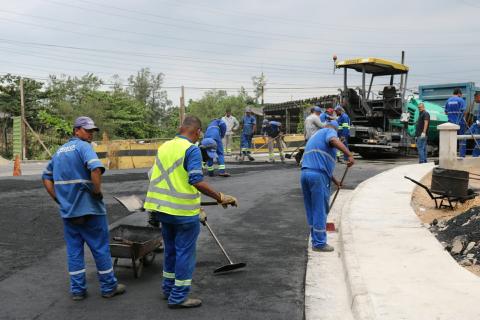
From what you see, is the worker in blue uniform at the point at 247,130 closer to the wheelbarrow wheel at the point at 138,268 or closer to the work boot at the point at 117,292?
the wheelbarrow wheel at the point at 138,268

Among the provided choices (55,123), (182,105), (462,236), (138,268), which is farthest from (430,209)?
(55,123)

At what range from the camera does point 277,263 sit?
570cm

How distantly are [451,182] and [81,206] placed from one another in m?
6.09

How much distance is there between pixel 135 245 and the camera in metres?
4.84

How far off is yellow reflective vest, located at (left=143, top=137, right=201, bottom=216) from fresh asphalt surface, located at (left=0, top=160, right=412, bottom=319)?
83 cm

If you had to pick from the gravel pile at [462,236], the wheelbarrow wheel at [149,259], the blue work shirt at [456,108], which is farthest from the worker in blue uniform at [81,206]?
the blue work shirt at [456,108]

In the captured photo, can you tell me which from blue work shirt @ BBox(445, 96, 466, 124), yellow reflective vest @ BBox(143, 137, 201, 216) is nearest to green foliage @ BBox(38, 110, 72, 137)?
blue work shirt @ BBox(445, 96, 466, 124)

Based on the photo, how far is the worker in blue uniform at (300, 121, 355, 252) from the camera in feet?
20.1

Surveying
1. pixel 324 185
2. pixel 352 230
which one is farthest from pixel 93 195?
pixel 352 230

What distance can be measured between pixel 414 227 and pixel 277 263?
7.77ft

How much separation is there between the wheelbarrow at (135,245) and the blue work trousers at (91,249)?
9.2 inches

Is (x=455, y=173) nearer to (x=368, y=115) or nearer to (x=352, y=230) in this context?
(x=352, y=230)

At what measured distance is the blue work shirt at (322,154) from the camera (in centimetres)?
618

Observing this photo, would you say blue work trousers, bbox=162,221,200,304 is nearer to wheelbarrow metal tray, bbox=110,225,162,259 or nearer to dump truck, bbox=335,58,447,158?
wheelbarrow metal tray, bbox=110,225,162,259
